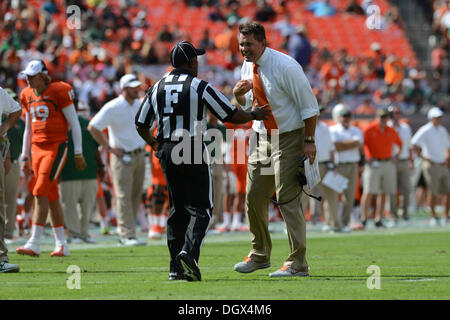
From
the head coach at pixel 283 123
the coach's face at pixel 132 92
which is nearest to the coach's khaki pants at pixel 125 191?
the coach's face at pixel 132 92

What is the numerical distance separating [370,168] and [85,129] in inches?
266

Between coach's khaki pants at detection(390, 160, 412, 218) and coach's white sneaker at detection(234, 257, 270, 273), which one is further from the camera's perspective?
coach's khaki pants at detection(390, 160, 412, 218)

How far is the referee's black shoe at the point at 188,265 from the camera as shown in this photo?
8406 millimetres

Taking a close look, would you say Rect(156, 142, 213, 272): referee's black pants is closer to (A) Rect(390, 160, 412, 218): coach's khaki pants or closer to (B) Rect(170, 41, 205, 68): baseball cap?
(B) Rect(170, 41, 205, 68): baseball cap

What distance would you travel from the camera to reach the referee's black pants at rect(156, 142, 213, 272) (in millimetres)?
8609

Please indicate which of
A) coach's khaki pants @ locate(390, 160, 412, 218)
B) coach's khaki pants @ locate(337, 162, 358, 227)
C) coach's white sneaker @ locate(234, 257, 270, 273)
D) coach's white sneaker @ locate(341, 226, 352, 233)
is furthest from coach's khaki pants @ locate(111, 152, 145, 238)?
coach's khaki pants @ locate(390, 160, 412, 218)

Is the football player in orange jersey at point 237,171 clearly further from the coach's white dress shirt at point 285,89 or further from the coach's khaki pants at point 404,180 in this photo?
the coach's white dress shirt at point 285,89

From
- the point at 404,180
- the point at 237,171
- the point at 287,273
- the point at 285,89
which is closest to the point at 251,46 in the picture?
the point at 285,89

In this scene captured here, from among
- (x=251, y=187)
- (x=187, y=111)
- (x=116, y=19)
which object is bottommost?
(x=251, y=187)

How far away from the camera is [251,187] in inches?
369

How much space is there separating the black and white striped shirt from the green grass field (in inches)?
51.9

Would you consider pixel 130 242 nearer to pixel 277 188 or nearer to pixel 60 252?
pixel 60 252
